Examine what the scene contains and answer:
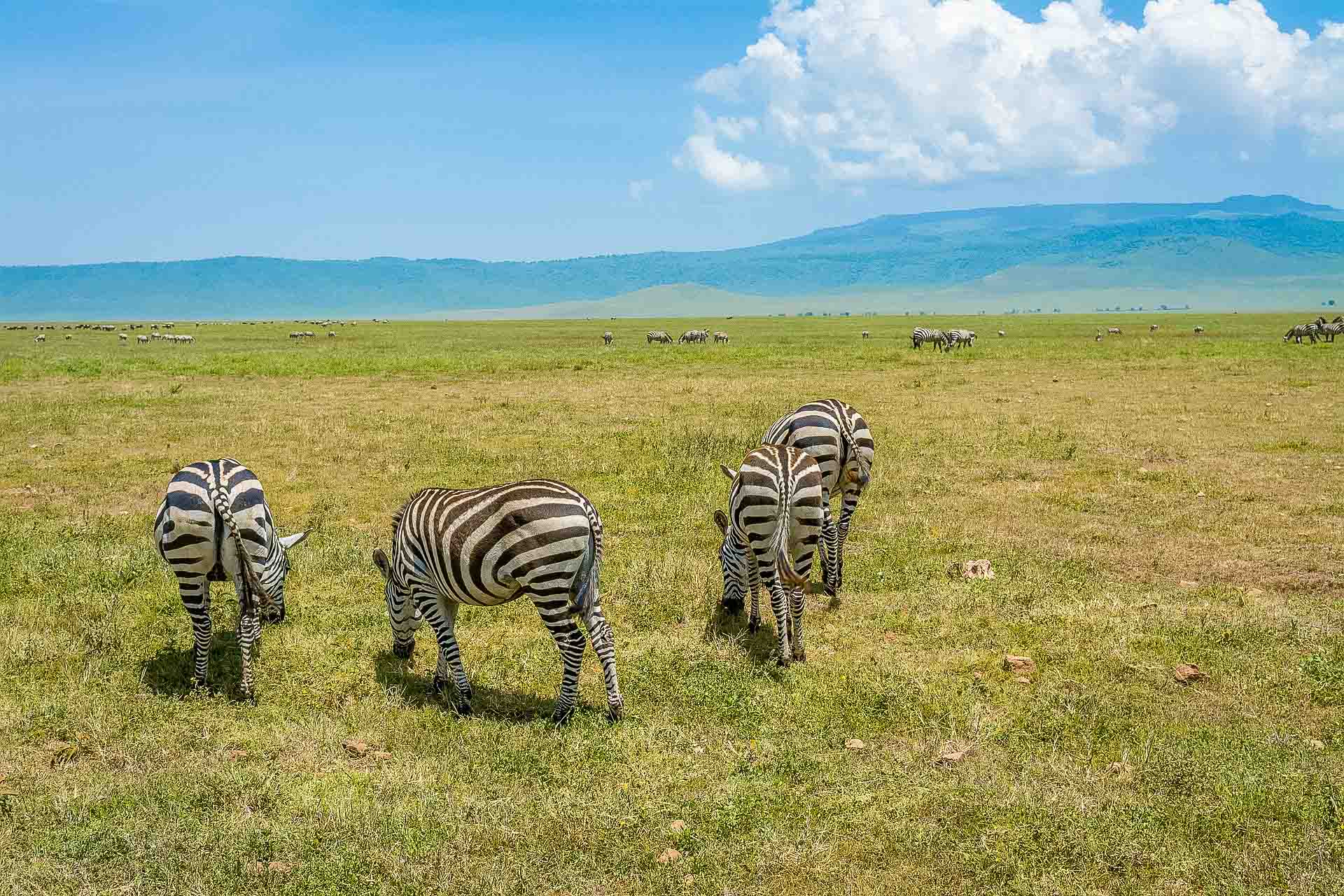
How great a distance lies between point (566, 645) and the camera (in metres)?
8.15

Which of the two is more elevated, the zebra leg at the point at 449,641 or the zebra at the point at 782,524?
the zebra at the point at 782,524

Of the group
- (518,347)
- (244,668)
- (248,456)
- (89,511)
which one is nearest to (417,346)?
(518,347)

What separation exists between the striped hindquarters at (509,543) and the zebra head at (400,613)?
96 centimetres

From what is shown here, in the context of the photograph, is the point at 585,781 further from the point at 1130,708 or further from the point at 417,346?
the point at 417,346

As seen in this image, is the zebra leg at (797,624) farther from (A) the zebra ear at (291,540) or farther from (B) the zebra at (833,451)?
(A) the zebra ear at (291,540)

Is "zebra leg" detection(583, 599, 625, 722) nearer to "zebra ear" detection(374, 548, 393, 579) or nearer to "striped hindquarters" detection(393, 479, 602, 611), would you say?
"striped hindquarters" detection(393, 479, 602, 611)

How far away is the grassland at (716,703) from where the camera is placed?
20.4 ft

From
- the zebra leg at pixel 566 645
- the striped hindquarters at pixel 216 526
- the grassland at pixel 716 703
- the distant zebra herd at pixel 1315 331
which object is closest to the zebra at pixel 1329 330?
the distant zebra herd at pixel 1315 331

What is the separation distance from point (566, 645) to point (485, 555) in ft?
3.32

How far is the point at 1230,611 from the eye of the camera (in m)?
10.6

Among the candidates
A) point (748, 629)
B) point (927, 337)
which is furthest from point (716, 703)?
point (927, 337)

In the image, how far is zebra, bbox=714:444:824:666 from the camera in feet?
31.3

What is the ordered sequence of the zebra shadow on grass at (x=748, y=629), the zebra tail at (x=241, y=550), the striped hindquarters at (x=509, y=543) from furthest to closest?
the zebra shadow on grass at (x=748, y=629)
the zebra tail at (x=241, y=550)
the striped hindquarters at (x=509, y=543)

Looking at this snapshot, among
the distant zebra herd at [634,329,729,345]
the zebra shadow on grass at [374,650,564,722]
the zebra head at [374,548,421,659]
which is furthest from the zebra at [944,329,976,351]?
the zebra shadow on grass at [374,650,564,722]
